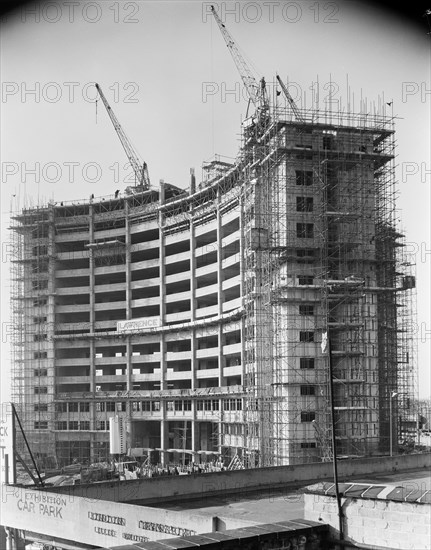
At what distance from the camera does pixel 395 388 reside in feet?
209

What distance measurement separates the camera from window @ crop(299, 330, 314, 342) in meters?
58.7

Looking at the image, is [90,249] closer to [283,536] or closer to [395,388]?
[395,388]

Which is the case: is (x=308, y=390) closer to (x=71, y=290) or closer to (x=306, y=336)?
(x=306, y=336)

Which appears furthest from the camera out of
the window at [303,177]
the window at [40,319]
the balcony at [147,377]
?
the window at [40,319]

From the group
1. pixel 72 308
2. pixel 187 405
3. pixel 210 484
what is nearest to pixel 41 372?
pixel 72 308

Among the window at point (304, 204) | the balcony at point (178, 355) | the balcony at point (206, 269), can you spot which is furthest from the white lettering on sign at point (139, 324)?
the window at point (304, 204)

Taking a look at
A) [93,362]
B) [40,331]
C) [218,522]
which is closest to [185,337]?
[93,362]

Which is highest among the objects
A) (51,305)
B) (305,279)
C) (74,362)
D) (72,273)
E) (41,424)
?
(72,273)

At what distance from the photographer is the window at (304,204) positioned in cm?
5991

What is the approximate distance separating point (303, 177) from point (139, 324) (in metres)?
31.5

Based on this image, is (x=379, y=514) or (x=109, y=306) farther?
(x=109, y=306)

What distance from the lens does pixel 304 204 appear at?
59.9 m

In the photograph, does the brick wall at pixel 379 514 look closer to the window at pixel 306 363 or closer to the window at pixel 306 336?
the window at pixel 306 363

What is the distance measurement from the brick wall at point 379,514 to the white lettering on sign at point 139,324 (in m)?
64.8
